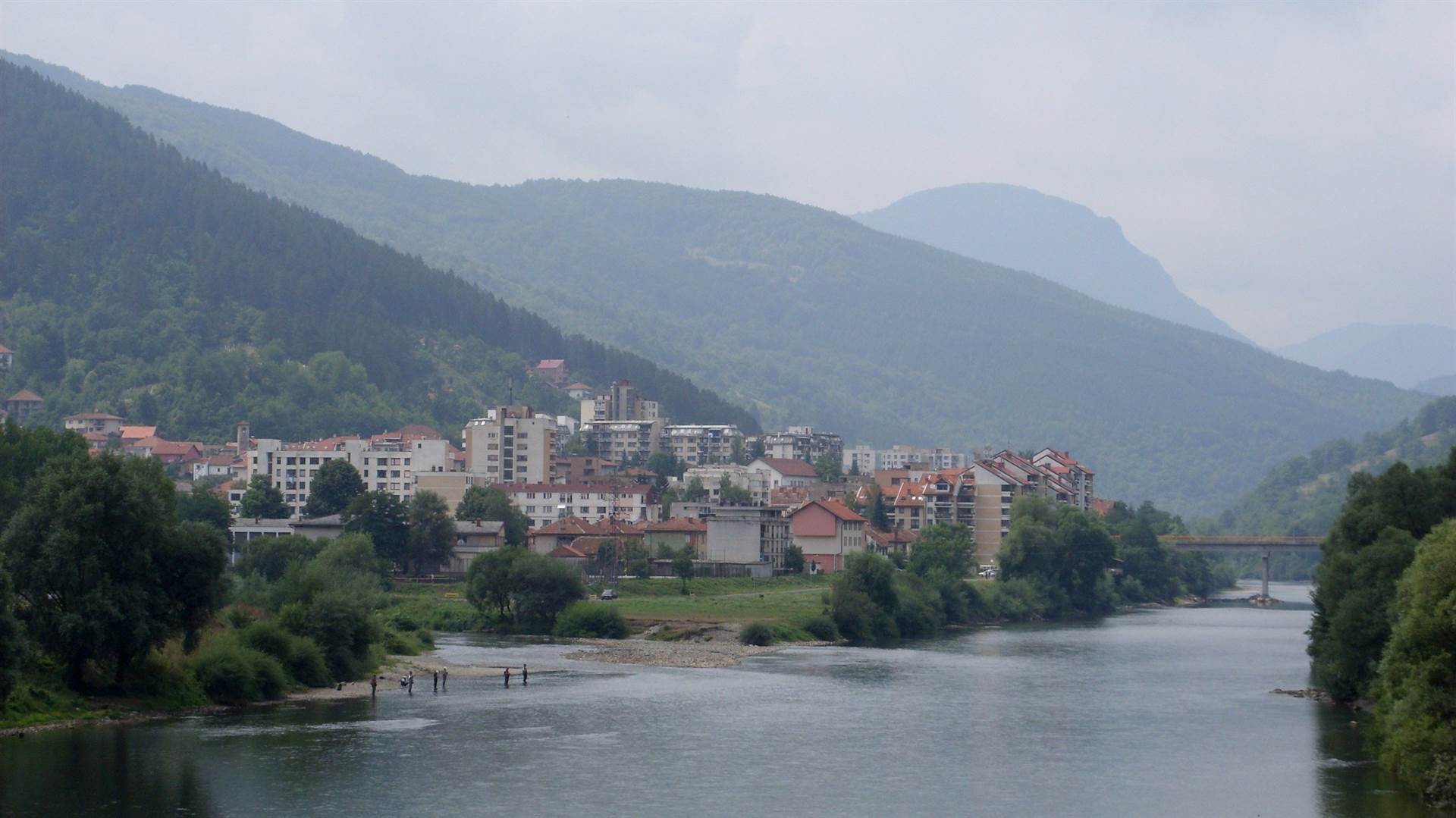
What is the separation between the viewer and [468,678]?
185 feet

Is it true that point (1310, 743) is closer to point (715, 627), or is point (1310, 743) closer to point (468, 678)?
point (468, 678)

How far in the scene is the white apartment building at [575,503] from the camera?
120 meters

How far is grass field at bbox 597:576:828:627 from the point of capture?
254 feet

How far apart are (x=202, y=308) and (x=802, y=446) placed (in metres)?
58.7

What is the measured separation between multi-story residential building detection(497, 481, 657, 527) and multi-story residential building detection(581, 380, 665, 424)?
165 feet

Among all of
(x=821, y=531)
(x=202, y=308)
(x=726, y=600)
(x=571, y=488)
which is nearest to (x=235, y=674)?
(x=726, y=600)

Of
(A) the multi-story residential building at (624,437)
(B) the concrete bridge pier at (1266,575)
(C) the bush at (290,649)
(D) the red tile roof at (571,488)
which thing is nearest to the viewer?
(C) the bush at (290,649)

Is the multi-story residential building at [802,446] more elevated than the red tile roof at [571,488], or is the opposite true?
the multi-story residential building at [802,446]

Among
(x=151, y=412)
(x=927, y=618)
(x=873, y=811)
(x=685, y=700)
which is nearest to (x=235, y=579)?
(x=685, y=700)

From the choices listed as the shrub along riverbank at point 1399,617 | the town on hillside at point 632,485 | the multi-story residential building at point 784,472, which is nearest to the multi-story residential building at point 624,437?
the town on hillside at point 632,485

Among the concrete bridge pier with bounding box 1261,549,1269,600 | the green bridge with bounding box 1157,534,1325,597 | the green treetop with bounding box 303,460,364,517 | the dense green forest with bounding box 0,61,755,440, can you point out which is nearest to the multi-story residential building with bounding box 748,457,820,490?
the dense green forest with bounding box 0,61,755,440

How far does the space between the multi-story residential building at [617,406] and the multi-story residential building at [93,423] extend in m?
45.3

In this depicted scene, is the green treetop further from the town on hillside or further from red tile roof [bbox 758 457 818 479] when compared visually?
red tile roof [bbox 758 457 818 479]

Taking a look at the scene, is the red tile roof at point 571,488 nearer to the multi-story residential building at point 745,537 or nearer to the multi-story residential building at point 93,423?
the multi-story residential building at point 745,537
